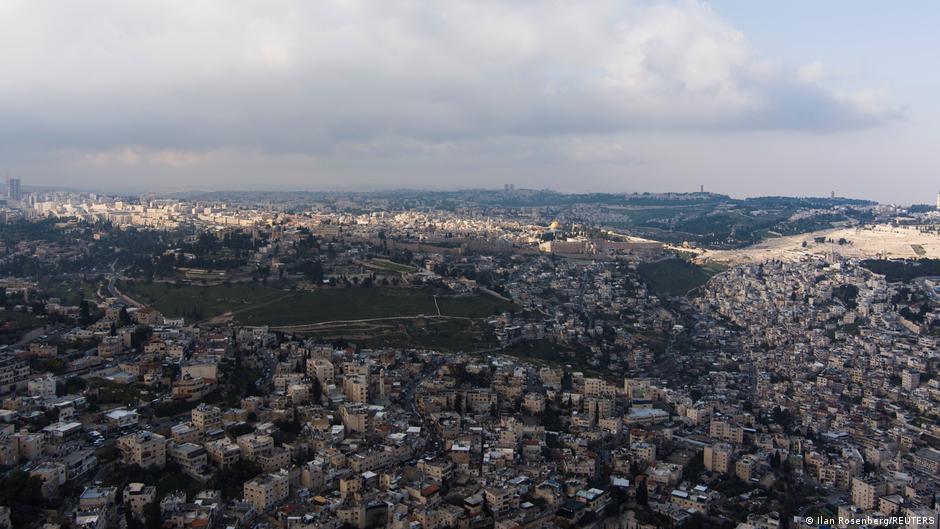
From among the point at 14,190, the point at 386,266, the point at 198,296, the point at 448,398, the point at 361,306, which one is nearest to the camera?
the point at 448,398

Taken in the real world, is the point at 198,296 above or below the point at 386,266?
below

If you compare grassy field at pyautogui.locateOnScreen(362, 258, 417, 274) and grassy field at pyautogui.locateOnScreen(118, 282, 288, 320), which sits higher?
grassy field at pyautogui.locateOnScreen(362, 258, 417, 274)

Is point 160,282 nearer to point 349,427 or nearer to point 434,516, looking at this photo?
point 349,427

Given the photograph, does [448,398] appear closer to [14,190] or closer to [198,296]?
[198,296]

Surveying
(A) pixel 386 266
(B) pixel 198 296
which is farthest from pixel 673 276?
(B) pixel 198 296

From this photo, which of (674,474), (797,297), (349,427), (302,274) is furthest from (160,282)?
(797,297)

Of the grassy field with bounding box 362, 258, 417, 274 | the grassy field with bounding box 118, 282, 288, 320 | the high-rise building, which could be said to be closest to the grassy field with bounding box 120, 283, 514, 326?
the grassy field with bounding box 118, 282, 288, 320

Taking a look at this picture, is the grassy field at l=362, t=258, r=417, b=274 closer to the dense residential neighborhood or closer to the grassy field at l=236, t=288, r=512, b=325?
the dense residential neighborhood

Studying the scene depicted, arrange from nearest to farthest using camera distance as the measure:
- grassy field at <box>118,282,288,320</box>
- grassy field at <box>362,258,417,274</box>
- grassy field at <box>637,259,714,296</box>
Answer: grassy field at <box>118,282,288,320</box>
grassy field at <box>362,258,417,274</box>
grassy field at <box>637,259,714,296</box>
